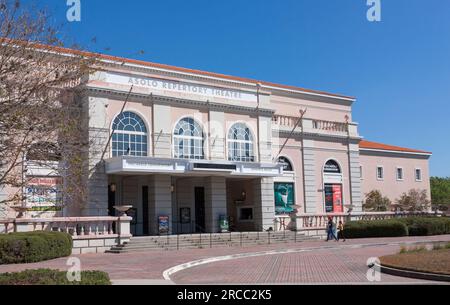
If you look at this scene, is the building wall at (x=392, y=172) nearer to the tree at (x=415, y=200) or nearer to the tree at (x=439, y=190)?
the tree at (x=415, y=200)

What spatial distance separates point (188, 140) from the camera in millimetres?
36625

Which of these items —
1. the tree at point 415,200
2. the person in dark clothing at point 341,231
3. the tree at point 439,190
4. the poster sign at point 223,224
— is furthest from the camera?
the tree at point 439,190

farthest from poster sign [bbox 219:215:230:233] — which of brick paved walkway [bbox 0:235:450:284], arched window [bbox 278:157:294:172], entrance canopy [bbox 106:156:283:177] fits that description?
brick paved walkway [bbox 0:235:450:284]

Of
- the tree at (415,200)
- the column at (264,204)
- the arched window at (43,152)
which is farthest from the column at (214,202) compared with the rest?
the arched window at (43,152)

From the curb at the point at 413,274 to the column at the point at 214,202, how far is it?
63.0 feet

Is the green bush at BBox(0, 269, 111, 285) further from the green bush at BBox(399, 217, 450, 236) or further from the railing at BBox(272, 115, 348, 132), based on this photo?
the green bush at BBox(399, 217, 450, 236)

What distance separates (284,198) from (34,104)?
29.3m

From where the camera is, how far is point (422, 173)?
58375 millimetres

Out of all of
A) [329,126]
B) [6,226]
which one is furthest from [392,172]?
[6,226]

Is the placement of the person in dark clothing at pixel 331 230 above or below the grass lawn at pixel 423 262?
above

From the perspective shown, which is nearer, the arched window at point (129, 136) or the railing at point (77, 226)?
the railing at point (77, 226)

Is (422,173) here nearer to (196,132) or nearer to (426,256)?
(196,132)

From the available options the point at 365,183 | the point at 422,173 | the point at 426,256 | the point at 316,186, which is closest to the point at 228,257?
the point at 426,256

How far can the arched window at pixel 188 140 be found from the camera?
1422 inches
